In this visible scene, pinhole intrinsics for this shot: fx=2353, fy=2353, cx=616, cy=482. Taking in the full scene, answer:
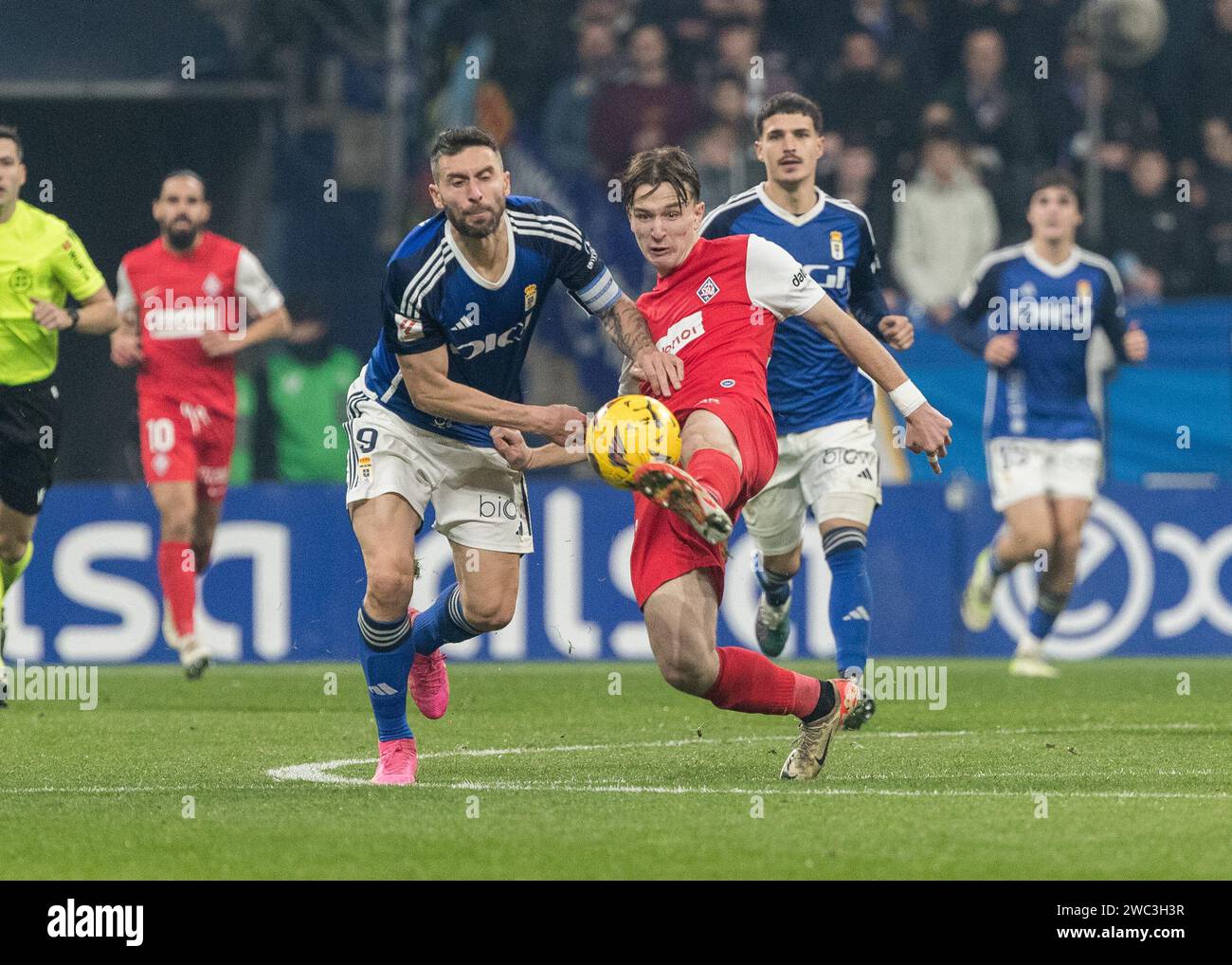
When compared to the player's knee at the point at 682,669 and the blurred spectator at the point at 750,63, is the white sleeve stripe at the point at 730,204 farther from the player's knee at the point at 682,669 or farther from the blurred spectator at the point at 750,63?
the blurred spectator at the point at 750,63

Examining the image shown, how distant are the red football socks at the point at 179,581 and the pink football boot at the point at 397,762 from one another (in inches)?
182

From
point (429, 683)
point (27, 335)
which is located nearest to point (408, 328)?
point (429, 683)

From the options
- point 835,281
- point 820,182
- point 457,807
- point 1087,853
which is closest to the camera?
point 1087,853

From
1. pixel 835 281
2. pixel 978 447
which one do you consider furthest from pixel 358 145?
pixel 835 281

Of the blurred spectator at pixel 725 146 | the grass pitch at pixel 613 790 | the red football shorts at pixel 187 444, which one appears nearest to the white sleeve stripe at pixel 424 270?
the grass pitch at pixel 613 790

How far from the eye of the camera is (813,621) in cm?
1353

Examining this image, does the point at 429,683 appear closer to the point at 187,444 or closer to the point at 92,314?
the point at 92,314

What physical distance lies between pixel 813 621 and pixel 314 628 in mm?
2847

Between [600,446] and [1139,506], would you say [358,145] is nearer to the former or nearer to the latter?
[1139,506]

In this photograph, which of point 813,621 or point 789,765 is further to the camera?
point 813,621

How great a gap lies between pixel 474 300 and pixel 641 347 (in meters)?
0.55

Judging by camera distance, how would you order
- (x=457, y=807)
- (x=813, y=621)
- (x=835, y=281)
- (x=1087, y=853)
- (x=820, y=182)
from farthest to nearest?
(x=820, y=182) < (x=813, y=621) < (x=835, y=281) < (x=457, y=807) < (x=1087, y=853)

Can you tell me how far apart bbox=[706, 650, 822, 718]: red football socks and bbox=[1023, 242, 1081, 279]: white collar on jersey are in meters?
5.89

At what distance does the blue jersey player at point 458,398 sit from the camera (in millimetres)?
7223
